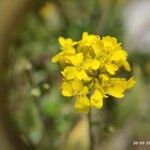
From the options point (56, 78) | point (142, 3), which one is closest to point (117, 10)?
point (142, 3)

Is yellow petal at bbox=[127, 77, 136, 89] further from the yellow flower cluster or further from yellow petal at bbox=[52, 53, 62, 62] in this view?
yellow petal at bbox=[52, 53, 62, 62]

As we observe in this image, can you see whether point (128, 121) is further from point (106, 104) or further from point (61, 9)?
point (61, 9)

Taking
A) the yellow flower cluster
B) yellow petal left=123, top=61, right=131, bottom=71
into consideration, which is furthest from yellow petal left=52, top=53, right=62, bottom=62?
yellow petal left=123, top=61, right=131, bottom=71

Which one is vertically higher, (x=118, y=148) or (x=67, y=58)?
(x=67, y=58)
